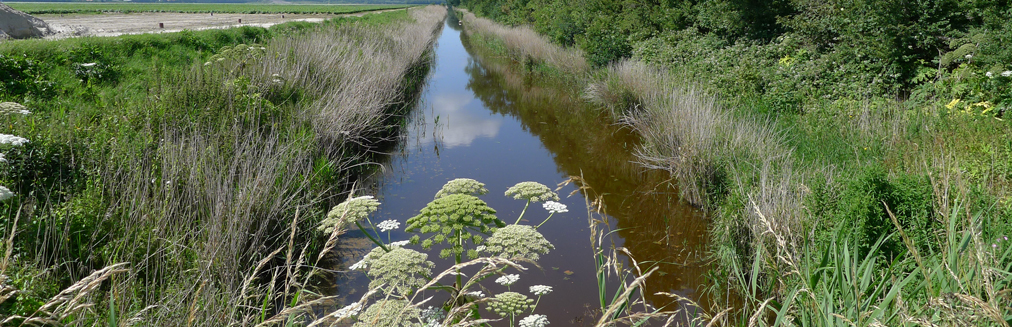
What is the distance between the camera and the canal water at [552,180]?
192 inches

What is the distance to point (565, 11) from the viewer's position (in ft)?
64.2

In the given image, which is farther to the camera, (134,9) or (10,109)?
(134,9)

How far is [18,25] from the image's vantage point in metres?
14.7

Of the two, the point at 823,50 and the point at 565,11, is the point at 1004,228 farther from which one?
the point at 565,11

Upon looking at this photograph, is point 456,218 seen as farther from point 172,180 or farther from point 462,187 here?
point 172,180

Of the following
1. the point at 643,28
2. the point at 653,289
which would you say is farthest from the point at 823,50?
the point at 653,289

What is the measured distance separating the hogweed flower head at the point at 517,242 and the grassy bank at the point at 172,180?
2.49 ft

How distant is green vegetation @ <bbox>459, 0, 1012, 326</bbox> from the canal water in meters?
0.37

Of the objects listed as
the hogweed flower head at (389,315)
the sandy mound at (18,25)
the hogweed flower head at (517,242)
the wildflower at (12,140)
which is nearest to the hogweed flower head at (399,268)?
the hogweed flower head at (389,315)

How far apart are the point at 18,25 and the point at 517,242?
58.4 feet

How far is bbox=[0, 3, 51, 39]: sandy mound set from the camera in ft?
46.3

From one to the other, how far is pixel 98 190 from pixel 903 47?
8.94 metres

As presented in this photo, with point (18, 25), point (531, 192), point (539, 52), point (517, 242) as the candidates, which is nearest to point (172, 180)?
point (531, 192)

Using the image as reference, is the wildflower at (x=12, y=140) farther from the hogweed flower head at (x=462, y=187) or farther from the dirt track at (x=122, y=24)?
the dirt track at (x=122, y=24)
